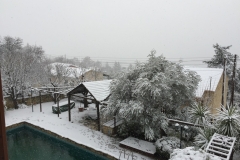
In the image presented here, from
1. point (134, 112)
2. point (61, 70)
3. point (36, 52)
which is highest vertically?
point (36, 52)

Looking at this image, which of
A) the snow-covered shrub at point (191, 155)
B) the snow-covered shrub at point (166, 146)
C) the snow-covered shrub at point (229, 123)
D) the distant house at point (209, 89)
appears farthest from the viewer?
the distant house at point (209, 89)

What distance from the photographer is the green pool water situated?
389 inches

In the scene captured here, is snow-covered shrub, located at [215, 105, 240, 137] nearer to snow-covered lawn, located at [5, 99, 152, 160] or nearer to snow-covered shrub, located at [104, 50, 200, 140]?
snow-covered shrub, located at [104, 50, 200, 140]

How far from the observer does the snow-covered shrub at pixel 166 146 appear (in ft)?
28.9

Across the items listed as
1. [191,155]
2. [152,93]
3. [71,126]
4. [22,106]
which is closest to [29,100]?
[22,106]

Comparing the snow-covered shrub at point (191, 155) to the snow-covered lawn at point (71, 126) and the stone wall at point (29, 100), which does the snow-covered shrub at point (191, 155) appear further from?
the stone wall at point (29, 100)

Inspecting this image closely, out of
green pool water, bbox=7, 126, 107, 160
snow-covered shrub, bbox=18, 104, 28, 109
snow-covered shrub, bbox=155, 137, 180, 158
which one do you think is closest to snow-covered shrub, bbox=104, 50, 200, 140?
snow-covered shrub, bbox=155, 137, 180, 158

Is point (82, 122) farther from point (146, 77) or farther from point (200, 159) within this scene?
point (200, 159)

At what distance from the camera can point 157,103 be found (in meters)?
10.1

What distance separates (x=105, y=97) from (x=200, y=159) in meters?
8.63

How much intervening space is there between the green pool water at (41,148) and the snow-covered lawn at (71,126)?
0.47 metres

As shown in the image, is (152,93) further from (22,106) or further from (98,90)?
(22,106)

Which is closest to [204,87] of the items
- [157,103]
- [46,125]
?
[157,103]

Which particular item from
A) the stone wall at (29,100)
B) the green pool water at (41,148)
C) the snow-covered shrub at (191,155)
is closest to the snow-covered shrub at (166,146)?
the green pool water at (41,148)
